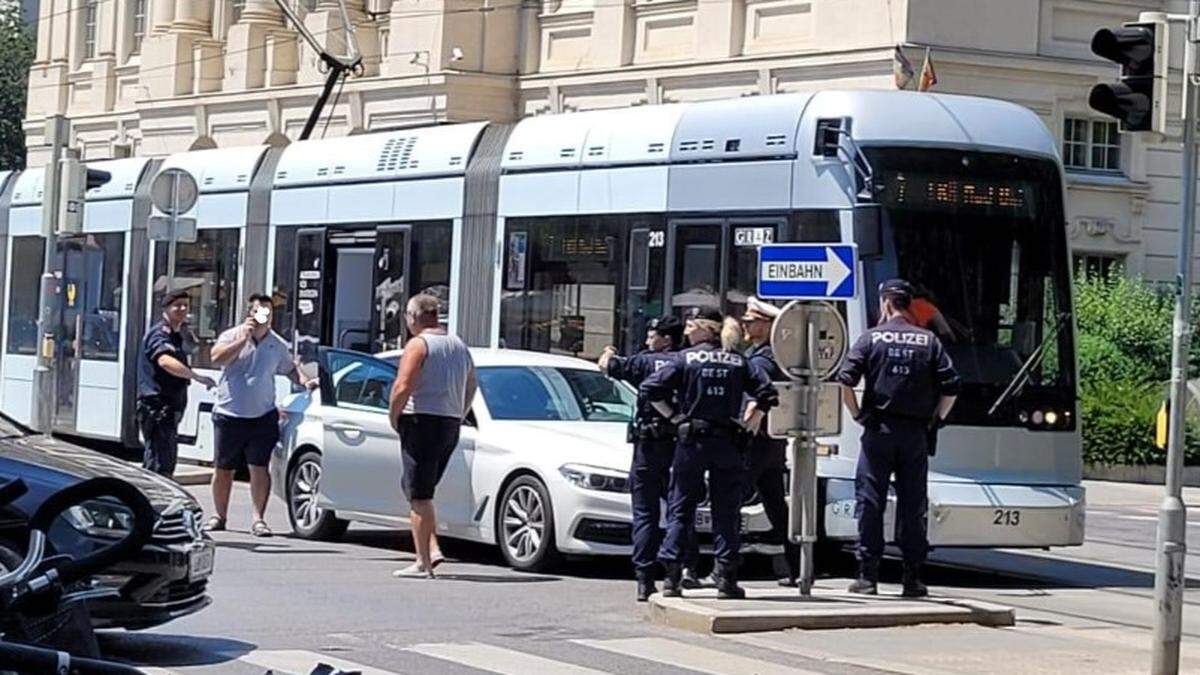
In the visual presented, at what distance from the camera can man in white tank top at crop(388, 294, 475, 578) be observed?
1460 centimetres

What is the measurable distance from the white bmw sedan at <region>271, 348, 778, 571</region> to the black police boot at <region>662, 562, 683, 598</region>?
4.20ft

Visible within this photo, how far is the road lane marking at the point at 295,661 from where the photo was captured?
1091 cm

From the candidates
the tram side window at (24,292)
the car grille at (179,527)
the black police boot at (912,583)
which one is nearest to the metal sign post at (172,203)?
the tram side window at (24,292)

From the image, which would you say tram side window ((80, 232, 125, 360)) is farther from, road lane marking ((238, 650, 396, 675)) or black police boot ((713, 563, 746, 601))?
road lane marking ((238, 650, 396, 675))

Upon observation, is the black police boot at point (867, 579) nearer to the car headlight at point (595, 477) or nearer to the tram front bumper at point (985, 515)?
the tram front bumper at point (985, 515)

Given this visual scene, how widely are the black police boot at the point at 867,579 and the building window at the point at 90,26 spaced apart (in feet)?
134

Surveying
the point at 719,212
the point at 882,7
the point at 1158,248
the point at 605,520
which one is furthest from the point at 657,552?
the point at 1158,248

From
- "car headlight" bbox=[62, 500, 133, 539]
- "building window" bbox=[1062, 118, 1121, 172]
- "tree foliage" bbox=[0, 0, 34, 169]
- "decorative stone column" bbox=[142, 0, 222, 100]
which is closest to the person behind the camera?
"car headlight" bbox=[62, 500, 133, 539]

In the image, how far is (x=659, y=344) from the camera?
46.0ft

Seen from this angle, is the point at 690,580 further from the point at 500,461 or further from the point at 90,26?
the point at 90,26

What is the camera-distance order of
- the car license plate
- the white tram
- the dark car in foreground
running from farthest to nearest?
the white tram < the car license plate < the dark car in foreground

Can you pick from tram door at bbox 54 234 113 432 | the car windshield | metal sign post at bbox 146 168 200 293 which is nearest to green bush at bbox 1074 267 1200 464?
tram door at bbox 54 234 113 432

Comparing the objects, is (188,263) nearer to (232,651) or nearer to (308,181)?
(308,181)

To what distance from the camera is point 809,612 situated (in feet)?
42.9
